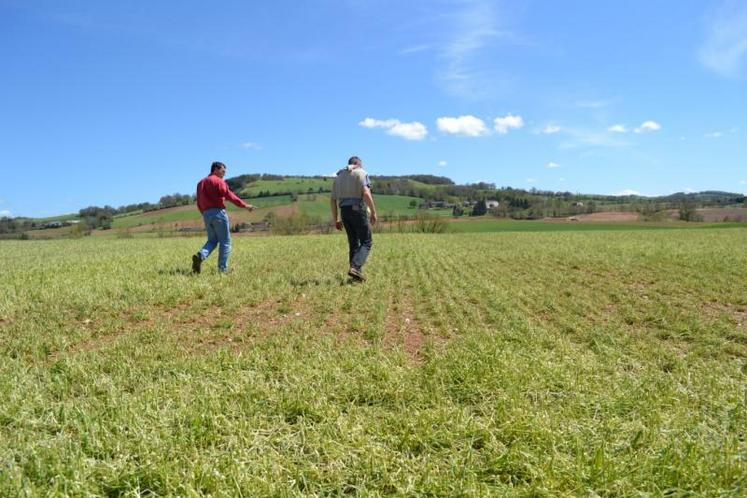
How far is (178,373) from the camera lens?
10.9 feet

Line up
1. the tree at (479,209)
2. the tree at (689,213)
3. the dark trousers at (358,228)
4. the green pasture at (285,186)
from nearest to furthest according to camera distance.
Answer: the dark trousers at (358,228)
the tree at (689,213)
the tree at (479,209)
the green pasture at (285,186)

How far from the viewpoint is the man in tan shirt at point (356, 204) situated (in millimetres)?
7500

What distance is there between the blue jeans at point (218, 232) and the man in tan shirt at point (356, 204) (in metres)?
2.40

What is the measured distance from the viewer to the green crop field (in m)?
2.07

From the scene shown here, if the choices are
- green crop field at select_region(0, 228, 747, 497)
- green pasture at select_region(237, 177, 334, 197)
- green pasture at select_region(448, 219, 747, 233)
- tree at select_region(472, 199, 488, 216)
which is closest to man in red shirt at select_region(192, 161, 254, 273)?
green crop field at select_region(0, 228, 747, 497)

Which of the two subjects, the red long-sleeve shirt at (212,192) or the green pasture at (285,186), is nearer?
the red long-sleeve shirt at (212,192)

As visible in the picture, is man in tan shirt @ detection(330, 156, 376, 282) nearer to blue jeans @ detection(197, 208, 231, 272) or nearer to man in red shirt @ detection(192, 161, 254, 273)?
man in red shirt @ detection(192, 161, 254, 273)

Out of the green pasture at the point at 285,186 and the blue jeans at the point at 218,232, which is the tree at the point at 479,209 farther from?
the blue jeans at the point at 218,232

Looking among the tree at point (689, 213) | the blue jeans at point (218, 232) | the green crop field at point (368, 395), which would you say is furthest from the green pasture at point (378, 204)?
the green crop field at point (368, 395)

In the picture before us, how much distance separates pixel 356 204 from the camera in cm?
756

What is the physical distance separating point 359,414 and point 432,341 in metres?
1.76

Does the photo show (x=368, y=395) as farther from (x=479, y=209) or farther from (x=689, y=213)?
(x=689, y=213)

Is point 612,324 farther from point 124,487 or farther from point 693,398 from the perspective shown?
point 124,487

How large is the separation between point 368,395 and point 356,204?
4965 millimetres
